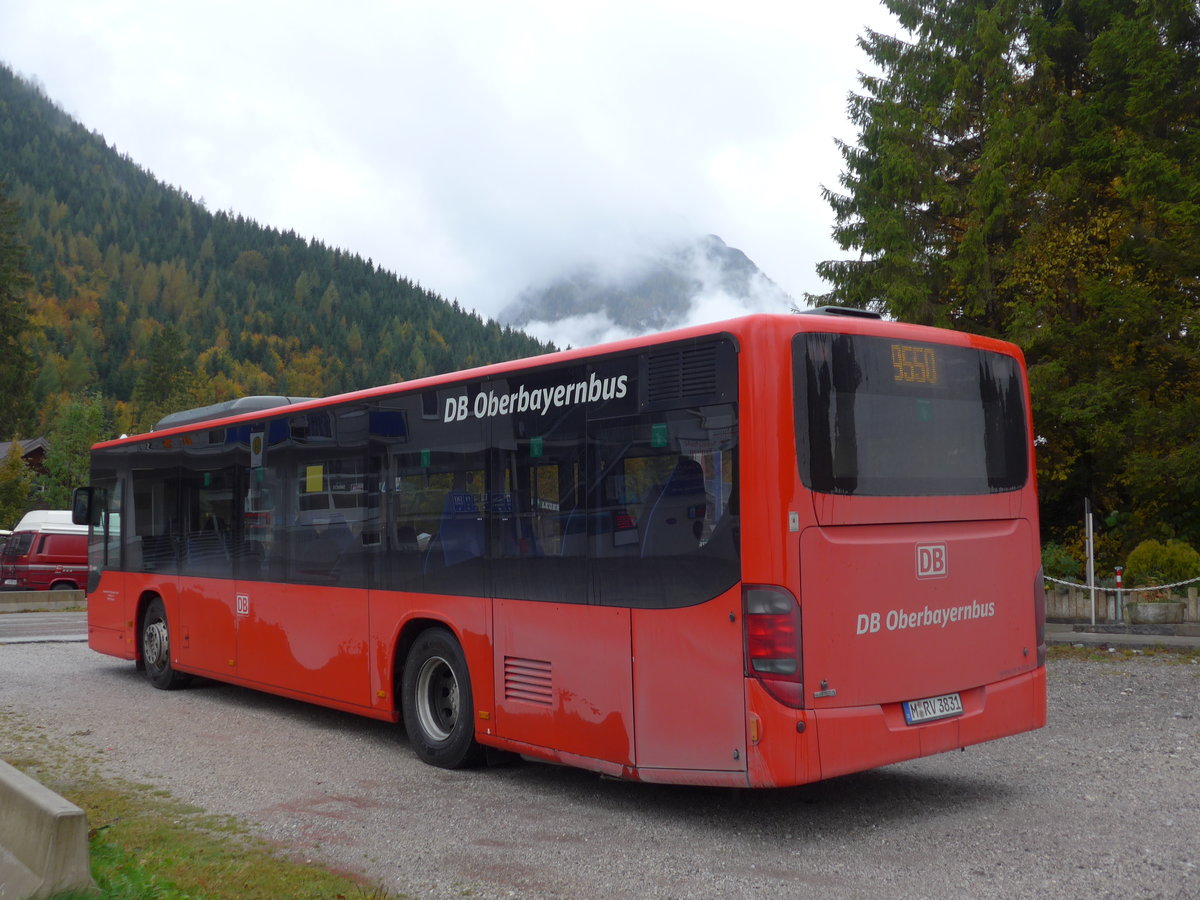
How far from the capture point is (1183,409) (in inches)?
778

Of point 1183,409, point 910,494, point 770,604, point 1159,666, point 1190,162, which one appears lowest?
point 1159,666

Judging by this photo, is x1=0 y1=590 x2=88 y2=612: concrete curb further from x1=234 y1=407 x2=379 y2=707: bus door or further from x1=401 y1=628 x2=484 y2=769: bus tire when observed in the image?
x1=401 y1=628 x2=484 y2=769: bus tire

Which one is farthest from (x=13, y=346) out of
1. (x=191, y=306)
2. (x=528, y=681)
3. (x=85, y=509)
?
(x=191, y=306)

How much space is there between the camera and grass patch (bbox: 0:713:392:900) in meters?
5.16

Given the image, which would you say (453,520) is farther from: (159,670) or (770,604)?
(159,670)

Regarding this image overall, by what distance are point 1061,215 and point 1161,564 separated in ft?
29.3

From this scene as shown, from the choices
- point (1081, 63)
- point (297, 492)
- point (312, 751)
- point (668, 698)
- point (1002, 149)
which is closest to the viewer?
point (668, 698)

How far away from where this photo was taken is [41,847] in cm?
482

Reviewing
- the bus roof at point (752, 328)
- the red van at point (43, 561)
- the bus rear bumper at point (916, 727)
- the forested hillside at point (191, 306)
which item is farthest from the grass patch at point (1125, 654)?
the forested hillside at point (191, 306)

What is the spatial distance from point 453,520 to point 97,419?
67485 millimetres

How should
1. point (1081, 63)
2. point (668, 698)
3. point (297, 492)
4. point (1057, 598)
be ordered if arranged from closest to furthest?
1. point (668, 698)
2. point (297, 492)
3. point (1057, 598)
4. point (1081, 63)

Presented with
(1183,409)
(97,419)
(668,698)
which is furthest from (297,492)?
(97,419)

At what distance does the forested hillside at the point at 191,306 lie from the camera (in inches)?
4921

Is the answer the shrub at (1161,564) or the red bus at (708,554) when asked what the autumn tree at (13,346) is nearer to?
the shrub at (1161,564)
